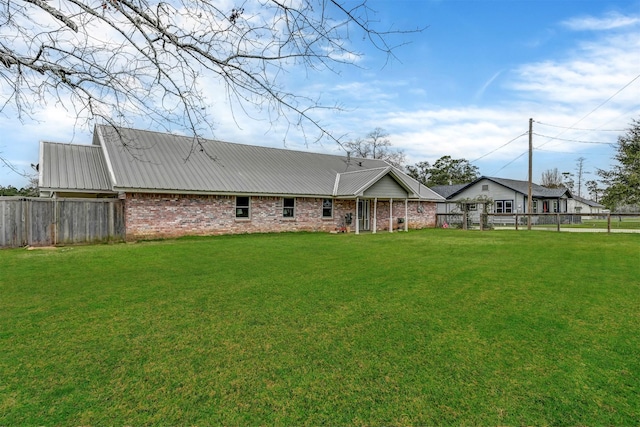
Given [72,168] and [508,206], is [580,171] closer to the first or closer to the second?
[508,206]

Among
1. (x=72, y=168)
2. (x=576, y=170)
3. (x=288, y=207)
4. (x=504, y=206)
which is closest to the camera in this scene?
(x=72, y=168)

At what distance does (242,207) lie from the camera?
1730 cm

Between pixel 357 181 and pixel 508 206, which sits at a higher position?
pixel 357 181

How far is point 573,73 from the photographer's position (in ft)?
44.3

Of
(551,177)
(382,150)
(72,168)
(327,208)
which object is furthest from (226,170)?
(551,177)

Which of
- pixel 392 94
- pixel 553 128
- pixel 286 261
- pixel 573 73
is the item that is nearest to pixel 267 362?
pixel 392 94

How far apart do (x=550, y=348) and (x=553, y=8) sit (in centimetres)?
557

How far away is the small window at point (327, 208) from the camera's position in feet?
65.6

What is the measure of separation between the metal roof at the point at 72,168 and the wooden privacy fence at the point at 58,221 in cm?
122

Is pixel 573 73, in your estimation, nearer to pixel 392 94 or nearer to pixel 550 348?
pixel 392 94

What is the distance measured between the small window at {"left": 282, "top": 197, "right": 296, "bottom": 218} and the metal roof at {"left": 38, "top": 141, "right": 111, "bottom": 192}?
8030mm

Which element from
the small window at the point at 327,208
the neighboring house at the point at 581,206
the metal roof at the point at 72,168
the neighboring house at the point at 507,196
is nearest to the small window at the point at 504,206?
the neighboring house at the point at 507,196

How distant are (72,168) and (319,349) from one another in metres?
16.1

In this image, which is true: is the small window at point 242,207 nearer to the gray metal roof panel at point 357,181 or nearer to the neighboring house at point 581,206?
the gray metal roof panel at point 357,181
